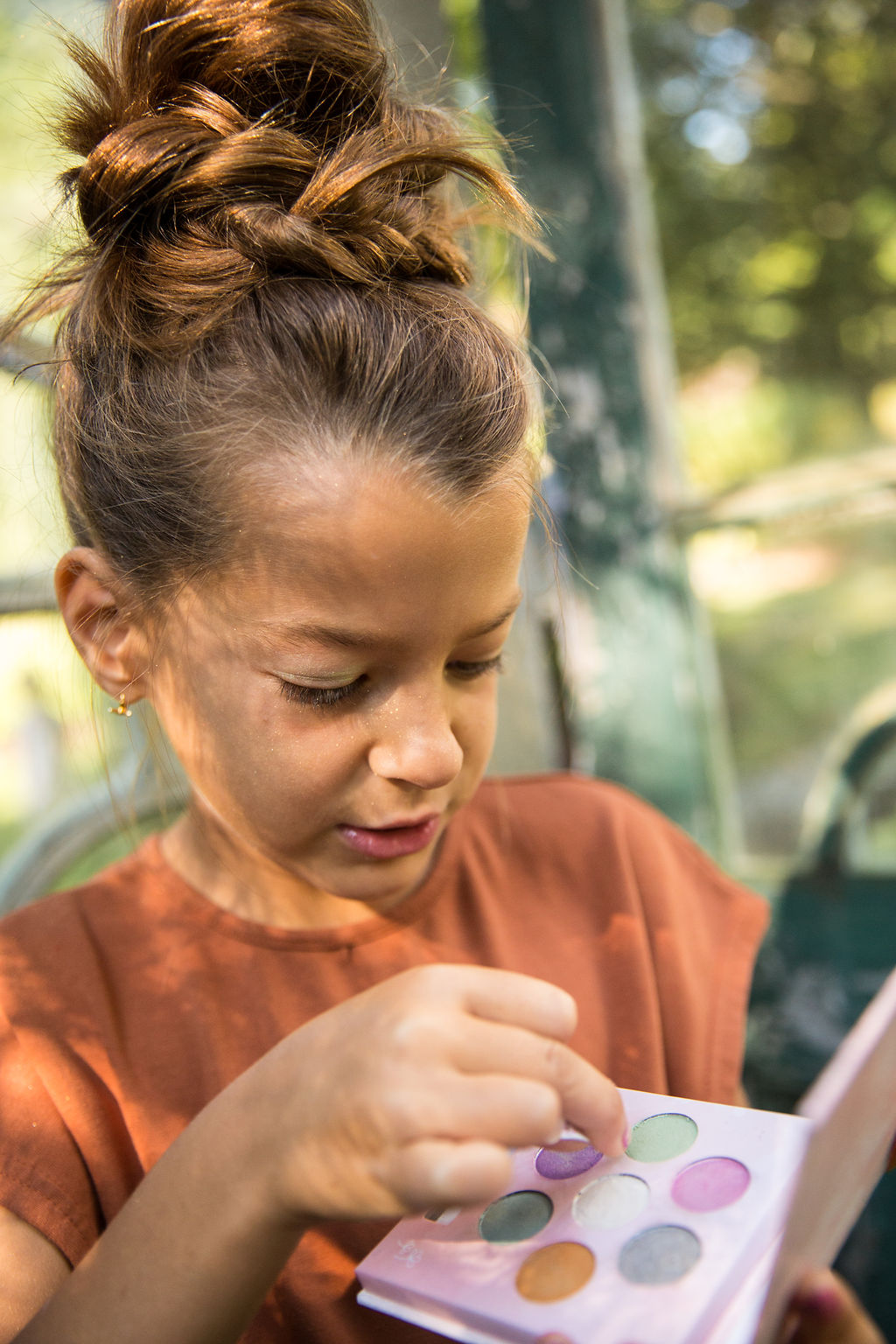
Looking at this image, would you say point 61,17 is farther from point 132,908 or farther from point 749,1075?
point 749,1075

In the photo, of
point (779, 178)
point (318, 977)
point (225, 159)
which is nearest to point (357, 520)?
point (225, 159)

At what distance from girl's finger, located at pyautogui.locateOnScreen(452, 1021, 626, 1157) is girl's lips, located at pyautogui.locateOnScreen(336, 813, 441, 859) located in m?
0.22

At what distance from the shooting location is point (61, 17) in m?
1.01

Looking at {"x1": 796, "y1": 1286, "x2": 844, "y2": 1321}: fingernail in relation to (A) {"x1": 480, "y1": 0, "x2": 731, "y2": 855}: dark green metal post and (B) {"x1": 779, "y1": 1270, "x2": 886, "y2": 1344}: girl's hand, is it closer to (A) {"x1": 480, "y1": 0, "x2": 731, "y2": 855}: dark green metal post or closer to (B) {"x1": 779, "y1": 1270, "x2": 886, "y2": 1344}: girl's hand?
(B) {"x1": 779, "y1": 1270, "x2": 886, "y2": 1344}: girl's hand

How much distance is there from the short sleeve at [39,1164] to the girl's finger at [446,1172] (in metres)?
0.32

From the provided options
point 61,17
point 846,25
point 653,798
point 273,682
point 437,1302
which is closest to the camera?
point 437,1302

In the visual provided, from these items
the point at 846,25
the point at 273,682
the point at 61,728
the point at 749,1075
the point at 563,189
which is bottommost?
the point at 749,1075

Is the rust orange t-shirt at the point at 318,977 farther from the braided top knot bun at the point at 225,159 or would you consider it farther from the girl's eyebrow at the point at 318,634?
the braided top knot bun at the point at 225,159

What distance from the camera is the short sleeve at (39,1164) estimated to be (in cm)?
66

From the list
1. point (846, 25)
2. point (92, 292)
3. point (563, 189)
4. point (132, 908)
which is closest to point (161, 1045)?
point (132, 908)

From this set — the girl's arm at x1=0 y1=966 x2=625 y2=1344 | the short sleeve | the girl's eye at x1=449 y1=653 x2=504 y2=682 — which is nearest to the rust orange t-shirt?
the short sleeve

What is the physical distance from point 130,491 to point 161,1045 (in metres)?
0.41

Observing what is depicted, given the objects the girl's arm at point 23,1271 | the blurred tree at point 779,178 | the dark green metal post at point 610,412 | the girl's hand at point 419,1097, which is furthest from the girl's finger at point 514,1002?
the blurred tree at point 779,178

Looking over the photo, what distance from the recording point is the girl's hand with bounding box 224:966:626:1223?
1.54 feet
